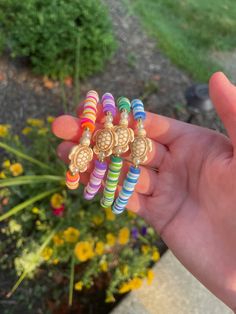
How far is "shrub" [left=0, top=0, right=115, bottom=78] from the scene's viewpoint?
2.43 metres

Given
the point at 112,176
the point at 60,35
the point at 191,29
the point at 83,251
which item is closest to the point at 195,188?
the point at 112,176

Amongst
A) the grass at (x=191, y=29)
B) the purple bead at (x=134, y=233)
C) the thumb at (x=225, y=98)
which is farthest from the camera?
the grass at (x=191, y=29)

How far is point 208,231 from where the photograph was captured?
1351 millimetres

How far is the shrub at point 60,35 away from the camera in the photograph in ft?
7.97

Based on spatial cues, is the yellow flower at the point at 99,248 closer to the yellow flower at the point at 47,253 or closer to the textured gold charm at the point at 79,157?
the yellow flower at the point at 47,253

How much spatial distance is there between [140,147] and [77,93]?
26.9 inches

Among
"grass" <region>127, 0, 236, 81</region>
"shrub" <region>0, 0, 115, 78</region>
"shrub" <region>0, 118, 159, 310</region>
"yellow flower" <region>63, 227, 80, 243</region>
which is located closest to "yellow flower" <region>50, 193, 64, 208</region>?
"shrub" <region>0, 118, 159, 310</region>

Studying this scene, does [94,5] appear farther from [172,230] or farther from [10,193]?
[172,230]

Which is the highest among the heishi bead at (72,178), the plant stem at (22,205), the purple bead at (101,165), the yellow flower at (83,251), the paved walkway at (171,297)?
the purple bead at (101,165)

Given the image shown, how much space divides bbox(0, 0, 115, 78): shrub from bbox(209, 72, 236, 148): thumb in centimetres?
136

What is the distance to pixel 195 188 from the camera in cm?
141

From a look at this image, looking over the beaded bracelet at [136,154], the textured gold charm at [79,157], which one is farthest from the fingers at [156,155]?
the textured gold charm at [79,157]

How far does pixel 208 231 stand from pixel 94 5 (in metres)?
1.76

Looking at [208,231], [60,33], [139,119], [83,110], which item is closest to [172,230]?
[208,231]
